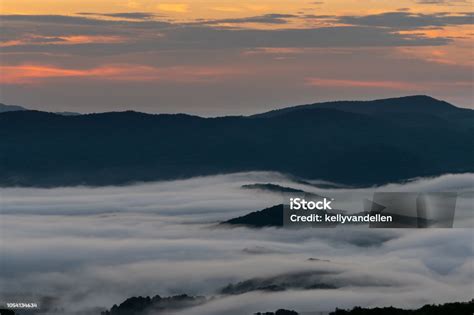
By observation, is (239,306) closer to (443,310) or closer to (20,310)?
(20,310)

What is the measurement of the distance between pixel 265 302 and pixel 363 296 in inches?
724

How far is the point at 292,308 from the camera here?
18638cm

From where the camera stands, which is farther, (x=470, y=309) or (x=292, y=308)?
(x=292, y=308)

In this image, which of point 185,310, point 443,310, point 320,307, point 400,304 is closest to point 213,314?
point 185,310

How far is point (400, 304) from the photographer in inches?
7347

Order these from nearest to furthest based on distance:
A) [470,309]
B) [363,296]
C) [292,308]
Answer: [470,309], [292,308], [363,296]

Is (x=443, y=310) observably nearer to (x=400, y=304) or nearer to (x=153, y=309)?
(x=400, y=304)

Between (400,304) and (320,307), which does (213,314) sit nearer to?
(320,307)

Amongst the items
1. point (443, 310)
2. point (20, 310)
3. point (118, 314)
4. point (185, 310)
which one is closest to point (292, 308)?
point (185, 310)

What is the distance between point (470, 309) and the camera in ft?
310

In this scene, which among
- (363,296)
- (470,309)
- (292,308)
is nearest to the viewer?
(470,309)

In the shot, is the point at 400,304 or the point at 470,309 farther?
the point at 400,304

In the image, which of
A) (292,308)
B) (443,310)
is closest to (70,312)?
(292,308)

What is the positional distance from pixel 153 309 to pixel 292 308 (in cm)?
2873
